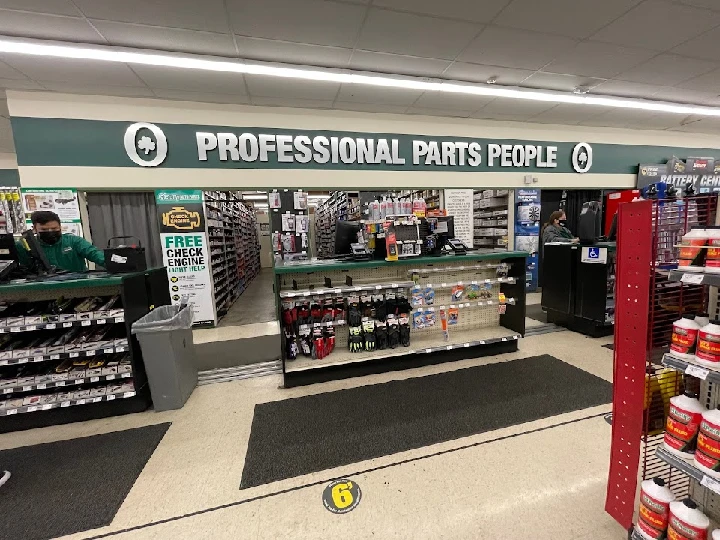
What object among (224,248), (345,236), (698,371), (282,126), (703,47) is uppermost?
(703,47)

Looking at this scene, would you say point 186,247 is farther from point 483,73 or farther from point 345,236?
point 483,73

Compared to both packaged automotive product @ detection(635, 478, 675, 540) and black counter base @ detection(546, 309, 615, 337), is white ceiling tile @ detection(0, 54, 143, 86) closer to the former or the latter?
packaged automotive product @ detection(635, 478, 675, 540)

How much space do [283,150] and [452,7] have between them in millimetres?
3215

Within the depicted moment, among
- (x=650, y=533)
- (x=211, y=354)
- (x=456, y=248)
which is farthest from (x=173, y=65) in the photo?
(x=650, y=533)

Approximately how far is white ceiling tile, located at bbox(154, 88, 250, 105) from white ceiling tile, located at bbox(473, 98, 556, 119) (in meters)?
4.13

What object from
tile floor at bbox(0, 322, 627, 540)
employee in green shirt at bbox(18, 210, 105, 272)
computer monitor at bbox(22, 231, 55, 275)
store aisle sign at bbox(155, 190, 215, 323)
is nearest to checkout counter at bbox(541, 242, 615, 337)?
tile floor at bbox(0, 322, 627, 540)

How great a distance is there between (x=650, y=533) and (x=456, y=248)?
9.12ft

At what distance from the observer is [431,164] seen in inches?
236

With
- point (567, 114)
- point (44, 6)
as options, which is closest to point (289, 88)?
point (44, 6)

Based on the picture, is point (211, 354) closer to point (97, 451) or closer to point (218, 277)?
point (97, 451)

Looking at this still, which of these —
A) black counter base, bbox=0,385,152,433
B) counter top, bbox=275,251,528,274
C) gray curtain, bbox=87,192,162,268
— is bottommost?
black counter base, bbox=0,385,152,433

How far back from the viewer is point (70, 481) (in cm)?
206

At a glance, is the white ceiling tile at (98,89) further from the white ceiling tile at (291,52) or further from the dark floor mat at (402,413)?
the dark floor mat at (402,413)

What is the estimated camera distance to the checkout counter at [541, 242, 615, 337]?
406cm
